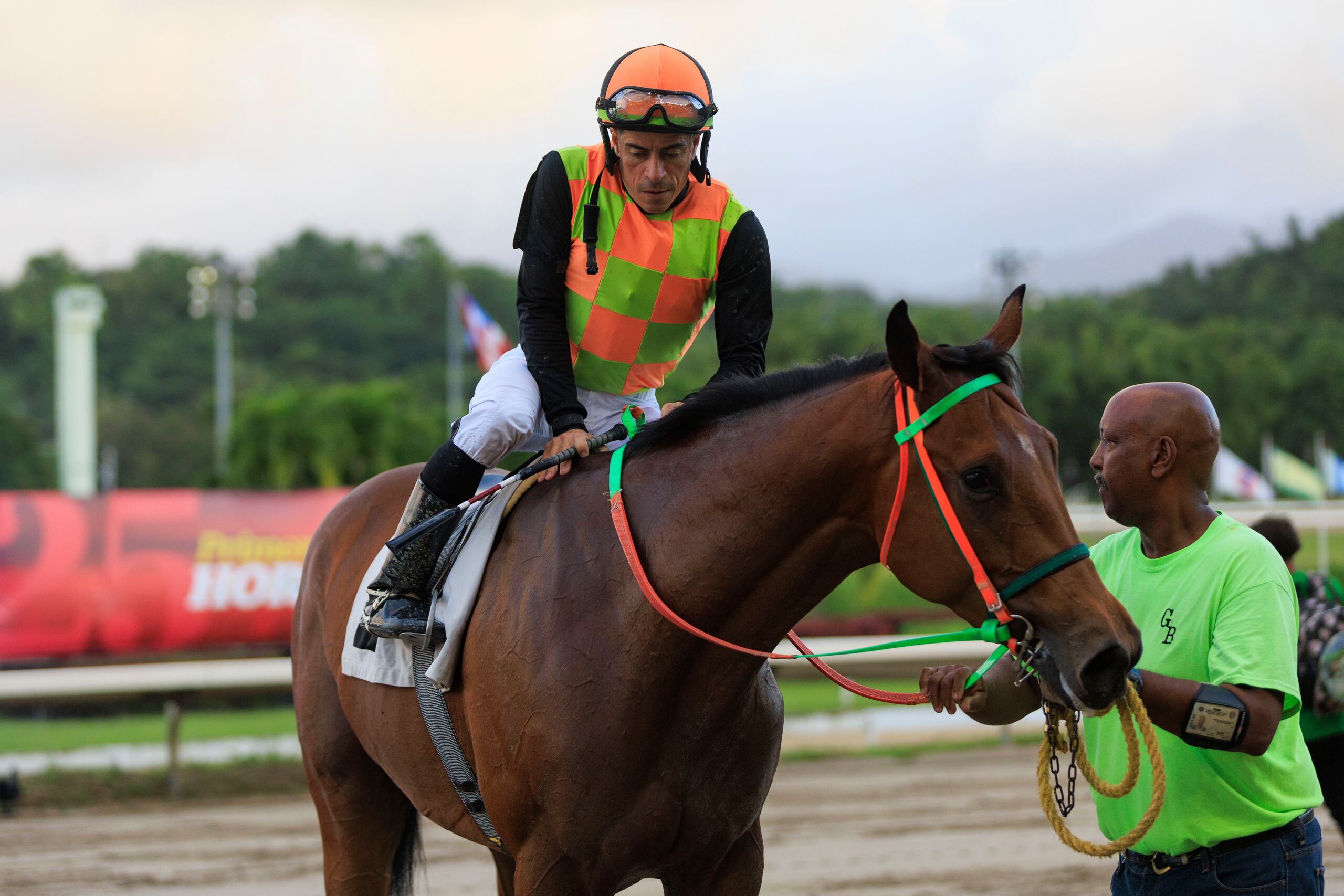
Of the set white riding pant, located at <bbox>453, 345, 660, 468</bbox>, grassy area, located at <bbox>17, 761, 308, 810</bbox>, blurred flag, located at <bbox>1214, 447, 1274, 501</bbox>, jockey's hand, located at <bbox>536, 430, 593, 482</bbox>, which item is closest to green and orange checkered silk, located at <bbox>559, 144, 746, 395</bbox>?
white riding pant, located at <bbox>453, 345, 660, 468</bbox>

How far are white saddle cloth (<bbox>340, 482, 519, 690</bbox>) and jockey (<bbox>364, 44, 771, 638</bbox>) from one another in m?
0.11

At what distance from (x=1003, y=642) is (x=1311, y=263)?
57.9 meters

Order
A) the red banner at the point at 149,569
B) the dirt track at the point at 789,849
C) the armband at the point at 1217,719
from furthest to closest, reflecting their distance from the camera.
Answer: the red banner at the point at 149,569 < the dirt track at the point at 789,849 < the armband at the point at 1217,719

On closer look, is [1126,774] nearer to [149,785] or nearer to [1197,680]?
[1197,680]

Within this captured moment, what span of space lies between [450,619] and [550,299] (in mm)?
795

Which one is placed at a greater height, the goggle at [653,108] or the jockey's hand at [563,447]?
the goggle at [653,108]

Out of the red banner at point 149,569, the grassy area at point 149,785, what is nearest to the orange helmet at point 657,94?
the red banner at point 149,569

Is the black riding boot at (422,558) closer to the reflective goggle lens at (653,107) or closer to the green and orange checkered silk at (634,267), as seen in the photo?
the green and orange checkered silk at (634,267)

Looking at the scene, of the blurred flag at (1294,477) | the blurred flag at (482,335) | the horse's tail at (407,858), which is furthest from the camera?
the blurred flag at (1294,477)

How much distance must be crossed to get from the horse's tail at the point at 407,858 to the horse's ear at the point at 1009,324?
233 cm

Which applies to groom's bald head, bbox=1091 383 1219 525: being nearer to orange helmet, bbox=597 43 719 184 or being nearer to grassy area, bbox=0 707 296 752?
orange helmet, bbox=597 43 719 184

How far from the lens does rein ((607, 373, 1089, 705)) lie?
84.8 inches

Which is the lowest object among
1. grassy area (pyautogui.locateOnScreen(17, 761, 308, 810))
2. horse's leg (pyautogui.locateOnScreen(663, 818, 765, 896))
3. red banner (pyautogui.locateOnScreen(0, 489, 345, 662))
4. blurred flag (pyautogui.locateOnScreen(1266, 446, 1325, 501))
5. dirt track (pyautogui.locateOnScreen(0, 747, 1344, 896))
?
grassy area (pyautogui.locateOnScreen(17, 761, 308, 810))

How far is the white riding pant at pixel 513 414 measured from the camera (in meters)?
2.99
